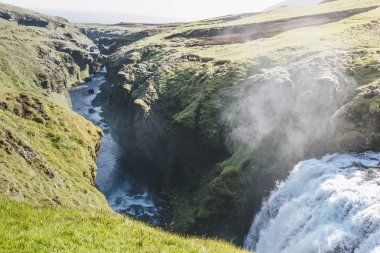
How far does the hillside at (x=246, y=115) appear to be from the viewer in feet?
201

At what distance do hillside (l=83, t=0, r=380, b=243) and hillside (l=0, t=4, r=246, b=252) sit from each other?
15.5 metres

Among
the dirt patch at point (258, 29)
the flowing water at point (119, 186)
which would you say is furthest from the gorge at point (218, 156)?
the dirt patch at point (258, 29)

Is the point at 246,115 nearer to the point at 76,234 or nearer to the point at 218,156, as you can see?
the point at 218,156

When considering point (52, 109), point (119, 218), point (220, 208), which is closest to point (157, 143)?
point (52, 109)

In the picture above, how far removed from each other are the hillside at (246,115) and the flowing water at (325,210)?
146 inches

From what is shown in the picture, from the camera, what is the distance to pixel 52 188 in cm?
4784

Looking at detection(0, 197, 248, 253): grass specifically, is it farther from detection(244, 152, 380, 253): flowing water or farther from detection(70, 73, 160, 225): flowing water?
detection(70, 73, 160, 225): flowing water

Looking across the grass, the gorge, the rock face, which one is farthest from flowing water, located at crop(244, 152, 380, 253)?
the rock face

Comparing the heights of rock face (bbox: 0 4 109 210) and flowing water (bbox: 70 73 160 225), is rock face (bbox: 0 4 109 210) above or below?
above

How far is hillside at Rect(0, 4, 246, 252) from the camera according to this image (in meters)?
17.8

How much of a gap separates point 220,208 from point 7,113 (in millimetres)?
33075

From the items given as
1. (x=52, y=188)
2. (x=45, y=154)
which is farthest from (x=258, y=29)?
(x=52, y=188)

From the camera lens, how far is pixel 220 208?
63281mm

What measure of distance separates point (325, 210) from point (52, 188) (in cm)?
2921
